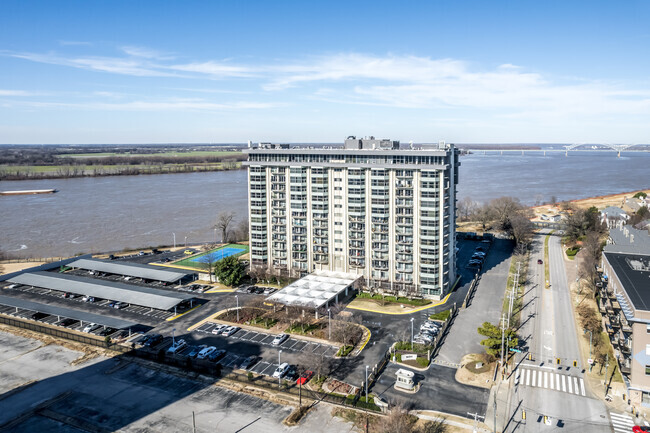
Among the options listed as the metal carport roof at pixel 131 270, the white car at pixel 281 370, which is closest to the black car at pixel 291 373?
the white car at pixel 281 370

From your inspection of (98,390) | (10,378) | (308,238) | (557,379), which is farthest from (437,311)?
(10,378)

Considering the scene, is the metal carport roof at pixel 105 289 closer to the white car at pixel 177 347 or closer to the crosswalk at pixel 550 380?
the white car at pixel 177 347

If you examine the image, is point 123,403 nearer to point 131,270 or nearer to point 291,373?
point 291,373

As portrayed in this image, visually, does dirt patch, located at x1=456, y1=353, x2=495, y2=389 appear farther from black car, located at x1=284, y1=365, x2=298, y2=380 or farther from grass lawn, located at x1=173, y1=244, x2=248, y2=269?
grass lawn, located at x1=173, y1=244, x2=248, y2=269

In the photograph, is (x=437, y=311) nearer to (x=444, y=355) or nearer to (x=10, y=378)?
(x=444, y=355)

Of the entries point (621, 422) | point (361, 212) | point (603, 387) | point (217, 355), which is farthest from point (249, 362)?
point (603, 387)
